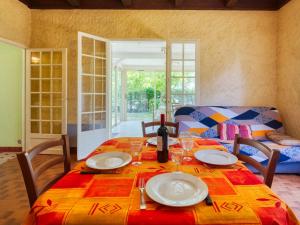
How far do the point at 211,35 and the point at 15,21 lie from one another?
3.31m

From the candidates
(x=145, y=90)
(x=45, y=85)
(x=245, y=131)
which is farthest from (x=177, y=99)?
(x=145, y=90)

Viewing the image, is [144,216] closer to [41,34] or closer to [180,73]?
[180,73]

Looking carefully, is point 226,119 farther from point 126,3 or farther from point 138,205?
point 138,205

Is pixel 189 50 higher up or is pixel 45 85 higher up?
→ pixel 189 50

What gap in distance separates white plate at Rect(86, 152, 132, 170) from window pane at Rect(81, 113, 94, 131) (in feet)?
7.50

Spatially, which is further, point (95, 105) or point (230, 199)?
point (95, 105)

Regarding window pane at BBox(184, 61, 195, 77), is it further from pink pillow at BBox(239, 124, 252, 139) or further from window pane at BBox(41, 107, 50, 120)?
window pane at BBox(41, 107, 50, 120)

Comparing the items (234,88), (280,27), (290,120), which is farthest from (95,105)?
(280,27)

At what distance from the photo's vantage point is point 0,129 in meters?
3.82

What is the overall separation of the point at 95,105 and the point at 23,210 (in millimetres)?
1968

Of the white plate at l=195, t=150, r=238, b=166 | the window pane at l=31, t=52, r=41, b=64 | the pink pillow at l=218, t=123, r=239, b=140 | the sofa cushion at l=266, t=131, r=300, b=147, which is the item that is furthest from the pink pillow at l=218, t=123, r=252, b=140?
the window pane at l=31, t=52, r=41, b=64

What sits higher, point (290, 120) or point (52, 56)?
point (52, 56)

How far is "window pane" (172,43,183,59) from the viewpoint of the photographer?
11.9ft

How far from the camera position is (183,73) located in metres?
3.67
